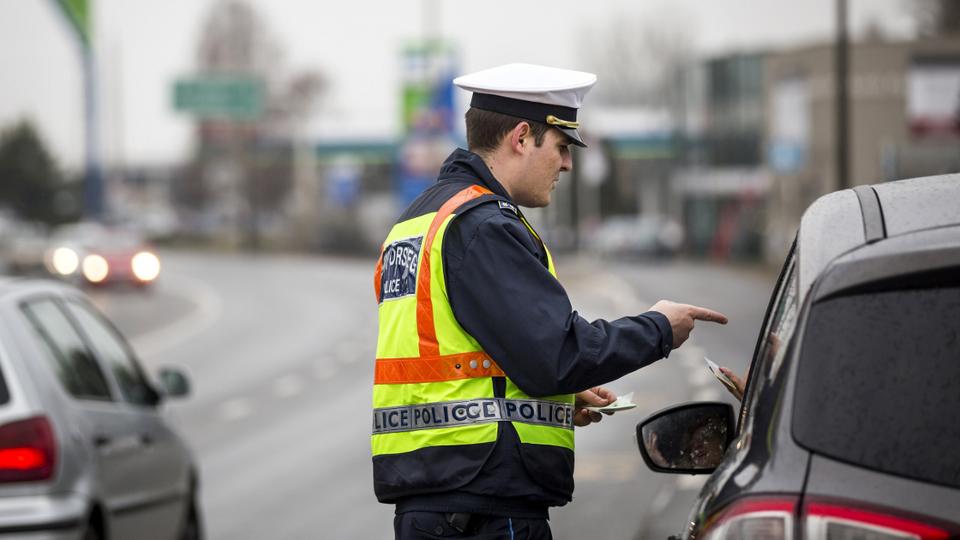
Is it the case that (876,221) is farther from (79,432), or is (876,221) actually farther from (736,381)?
(79,432)

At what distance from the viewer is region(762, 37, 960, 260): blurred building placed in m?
51.2

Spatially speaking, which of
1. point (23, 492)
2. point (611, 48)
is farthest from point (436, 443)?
point (611, 48)

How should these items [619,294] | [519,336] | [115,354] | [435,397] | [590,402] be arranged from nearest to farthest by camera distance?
[519,336], [435,397], [590,402], [115,354], [619,294]

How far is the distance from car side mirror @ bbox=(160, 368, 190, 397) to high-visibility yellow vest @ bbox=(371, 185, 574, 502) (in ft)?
13.5

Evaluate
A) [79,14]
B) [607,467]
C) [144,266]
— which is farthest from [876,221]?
[144,266]

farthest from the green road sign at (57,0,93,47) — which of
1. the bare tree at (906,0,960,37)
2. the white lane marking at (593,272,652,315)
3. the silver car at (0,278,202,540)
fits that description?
the bare tree at (906,0,960,37)

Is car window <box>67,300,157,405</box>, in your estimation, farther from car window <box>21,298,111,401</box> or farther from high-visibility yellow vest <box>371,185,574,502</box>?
high-visibility yellow vest <box>371,185,574,502</box>

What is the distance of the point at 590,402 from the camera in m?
4.07

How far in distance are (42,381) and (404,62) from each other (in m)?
31.2

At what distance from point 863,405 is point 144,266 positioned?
45491mm

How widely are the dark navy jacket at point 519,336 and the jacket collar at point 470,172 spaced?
14cm

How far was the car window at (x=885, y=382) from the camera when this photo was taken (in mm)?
2734

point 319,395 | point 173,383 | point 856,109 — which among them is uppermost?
point 173,383

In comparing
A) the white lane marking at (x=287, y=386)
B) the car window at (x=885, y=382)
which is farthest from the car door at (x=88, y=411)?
the white lane marking at (x=287, y=386)
